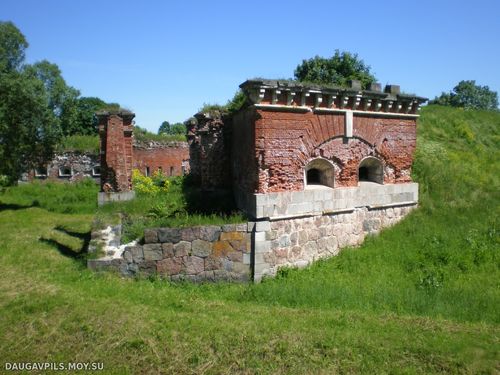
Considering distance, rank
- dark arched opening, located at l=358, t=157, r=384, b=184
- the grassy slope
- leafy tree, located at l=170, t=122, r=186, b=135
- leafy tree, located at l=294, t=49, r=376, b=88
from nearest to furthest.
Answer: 1. the grassy slope
2. dark arched opening, located at l=358, t=157, r=384, b=184
3. leafy tree, located at l=294, t=49, r=376, b=88
4. leafy tree, located at l=170, t=122, r=186, b=135

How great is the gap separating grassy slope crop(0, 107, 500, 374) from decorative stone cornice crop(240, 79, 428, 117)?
130 inches

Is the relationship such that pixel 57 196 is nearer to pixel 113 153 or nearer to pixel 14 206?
pixel 14 206

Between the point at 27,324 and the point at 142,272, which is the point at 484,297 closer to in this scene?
the point at 142,272

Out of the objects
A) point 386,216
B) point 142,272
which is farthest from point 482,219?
point 142,272

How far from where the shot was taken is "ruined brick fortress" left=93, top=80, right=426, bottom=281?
925 cm

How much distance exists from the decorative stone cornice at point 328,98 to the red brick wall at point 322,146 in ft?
0.71

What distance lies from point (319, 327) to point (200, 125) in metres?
7.67

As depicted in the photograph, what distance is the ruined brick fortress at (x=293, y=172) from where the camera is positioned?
364 inches

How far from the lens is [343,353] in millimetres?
6027

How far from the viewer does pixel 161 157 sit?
28.0 metres

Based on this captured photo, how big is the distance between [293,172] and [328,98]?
2.20 m

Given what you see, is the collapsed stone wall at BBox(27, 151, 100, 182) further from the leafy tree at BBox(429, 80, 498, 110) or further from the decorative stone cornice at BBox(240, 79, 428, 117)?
the leafy tree at BBox(429, 80, 498, 110)

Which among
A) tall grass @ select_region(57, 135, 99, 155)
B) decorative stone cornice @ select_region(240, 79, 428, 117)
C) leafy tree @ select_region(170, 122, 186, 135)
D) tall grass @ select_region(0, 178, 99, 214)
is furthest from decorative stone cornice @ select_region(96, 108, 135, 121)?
leafy tree @ select_region(170, 122, 186, 135)

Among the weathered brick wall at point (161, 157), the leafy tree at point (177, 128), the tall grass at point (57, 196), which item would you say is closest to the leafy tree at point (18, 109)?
the tall grass at point (57, 196)
